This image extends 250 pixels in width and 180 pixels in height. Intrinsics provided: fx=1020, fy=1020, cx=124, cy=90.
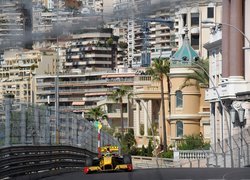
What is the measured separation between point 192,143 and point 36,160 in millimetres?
61602

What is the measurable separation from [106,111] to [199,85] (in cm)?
6264

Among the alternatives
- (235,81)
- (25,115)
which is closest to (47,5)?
(25,115)

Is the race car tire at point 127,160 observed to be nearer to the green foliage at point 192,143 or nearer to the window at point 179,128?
the green foliage at point 192,143

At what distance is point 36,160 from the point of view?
130ft

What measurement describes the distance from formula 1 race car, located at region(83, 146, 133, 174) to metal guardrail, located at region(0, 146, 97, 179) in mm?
1626

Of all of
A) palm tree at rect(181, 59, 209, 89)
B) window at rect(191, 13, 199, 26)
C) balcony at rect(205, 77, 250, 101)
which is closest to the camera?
balcony at rect(205, 77, 250, 101)

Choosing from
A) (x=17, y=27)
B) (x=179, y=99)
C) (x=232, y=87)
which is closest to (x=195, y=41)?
(x=179, y=99)

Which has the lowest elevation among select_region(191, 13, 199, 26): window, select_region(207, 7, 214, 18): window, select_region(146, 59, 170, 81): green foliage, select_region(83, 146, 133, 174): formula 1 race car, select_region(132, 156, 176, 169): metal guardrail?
select_region(132, 156, 176, 169): metal guardrail

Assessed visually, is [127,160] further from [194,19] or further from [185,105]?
[194,19]

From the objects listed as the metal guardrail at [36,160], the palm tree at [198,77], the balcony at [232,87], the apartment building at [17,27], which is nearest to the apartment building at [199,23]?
the palm tree at [198,77]

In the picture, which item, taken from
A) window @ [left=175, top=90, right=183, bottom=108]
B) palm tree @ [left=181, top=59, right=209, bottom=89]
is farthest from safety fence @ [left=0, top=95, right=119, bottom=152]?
window @ [left=175, top=90, right=183, bottom=108]

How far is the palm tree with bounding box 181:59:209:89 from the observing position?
101706 millimetres

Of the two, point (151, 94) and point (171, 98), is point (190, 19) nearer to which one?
point (151, 94)

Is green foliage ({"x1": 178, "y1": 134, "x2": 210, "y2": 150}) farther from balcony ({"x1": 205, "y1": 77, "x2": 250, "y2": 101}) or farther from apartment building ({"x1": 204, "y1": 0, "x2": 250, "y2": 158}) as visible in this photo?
balcony ({"x1": 205, "y1": 77, "x2": 250, "y2": 101})
